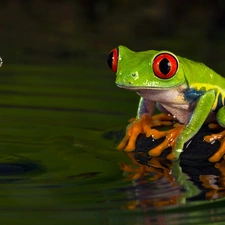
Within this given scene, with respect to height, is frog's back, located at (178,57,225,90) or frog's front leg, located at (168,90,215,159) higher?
frog's back, located at (178,57,225,90)

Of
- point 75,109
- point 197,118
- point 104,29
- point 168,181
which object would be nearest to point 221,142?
point 197,118

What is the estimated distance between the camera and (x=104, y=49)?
9.99 meters

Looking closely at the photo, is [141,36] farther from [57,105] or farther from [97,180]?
[97,180]

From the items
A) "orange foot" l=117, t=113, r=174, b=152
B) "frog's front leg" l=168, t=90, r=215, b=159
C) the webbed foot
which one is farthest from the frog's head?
"orange foot" l=117, t=113, r=174, b=152

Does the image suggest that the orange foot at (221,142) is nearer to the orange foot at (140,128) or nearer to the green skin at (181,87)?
the green skin at (181,87)

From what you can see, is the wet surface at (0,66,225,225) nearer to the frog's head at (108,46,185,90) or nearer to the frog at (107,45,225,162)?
the frog at (107,45,225,162)

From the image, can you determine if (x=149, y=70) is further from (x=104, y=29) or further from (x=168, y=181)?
(x=104, y=29)

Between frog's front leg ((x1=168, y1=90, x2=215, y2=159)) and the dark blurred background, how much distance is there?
13.0 ft

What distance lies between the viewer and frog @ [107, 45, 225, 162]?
4316 millimetres

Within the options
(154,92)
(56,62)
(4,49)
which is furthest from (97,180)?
(4,49)

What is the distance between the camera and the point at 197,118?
4441 millimetres

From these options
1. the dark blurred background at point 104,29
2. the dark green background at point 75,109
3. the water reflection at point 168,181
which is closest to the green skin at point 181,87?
the water reflection at point 168,181

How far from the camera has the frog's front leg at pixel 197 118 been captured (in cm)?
444

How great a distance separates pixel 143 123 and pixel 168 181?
0.81m
